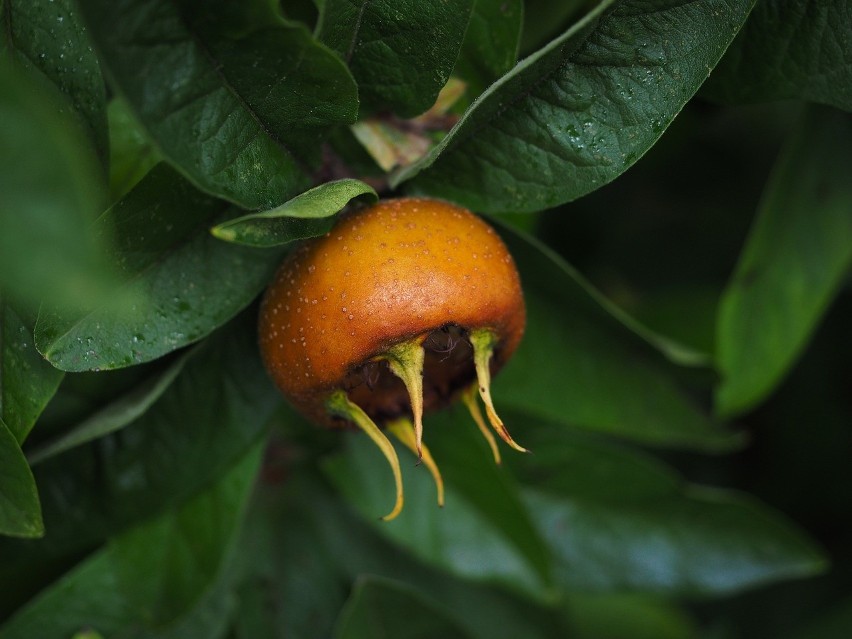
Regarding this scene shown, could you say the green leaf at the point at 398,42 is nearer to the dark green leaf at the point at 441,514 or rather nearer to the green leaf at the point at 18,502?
the green leaf at the point at 18,502

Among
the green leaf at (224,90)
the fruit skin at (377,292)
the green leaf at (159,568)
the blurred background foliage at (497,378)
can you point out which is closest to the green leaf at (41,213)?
the blurred background foliage at (497,378)

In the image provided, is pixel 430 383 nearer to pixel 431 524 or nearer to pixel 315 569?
pixel 431 524

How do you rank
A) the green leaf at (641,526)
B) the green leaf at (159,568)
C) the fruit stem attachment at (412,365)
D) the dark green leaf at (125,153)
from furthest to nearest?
the green leaf at (641,526)
the green leaf at (159,568)
the dark green leaf at (125,153)
the fruit stem attachment at (412,365)

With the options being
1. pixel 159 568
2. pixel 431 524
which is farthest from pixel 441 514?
pixel 159 568

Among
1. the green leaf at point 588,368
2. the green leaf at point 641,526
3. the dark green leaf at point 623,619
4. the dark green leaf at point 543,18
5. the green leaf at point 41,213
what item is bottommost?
the dark green leaf at point 623,619

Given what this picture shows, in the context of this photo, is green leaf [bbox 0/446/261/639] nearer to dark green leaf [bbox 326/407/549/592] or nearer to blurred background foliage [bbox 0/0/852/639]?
blurred background foliage [bbox 0/0/852/639]

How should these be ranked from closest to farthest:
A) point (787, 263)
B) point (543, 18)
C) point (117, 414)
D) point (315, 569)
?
1. point (117, 414)
2. point (543, 18)
3. point (787, 263)
4. point (315, 569)

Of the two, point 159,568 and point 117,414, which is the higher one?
point 117,414

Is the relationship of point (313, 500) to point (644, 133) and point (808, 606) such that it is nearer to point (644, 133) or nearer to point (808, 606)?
point (644, 133)

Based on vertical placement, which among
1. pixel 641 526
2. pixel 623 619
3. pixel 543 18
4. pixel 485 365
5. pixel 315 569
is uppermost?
pixel 543 18
